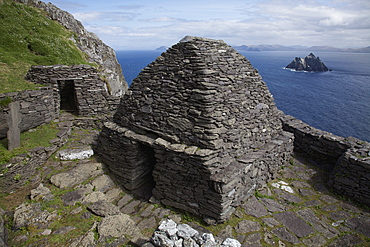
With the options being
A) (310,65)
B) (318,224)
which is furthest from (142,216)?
(310,65)

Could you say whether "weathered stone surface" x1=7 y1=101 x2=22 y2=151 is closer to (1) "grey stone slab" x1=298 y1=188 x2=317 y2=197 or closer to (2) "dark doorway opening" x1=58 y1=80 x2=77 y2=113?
(2) "dark doorway opening" x1=58 y1=80 x2=77 y2=113

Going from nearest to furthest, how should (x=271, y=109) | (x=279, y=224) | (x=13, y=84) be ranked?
(x=279, y=224) < (x=271, y=109) < (x=13, y=84)

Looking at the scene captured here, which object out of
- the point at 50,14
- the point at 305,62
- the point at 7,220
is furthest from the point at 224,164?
the point at 305,62

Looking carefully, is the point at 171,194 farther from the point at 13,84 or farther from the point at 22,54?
the point at 22,54

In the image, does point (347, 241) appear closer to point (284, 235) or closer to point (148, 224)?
point (284, 235)

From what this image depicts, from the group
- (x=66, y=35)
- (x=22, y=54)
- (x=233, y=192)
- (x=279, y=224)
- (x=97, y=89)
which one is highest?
(x=66, y=35)

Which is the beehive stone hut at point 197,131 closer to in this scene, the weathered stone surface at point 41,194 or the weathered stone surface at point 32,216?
the weathered stone surface at point 41,194

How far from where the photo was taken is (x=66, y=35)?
19.4 m

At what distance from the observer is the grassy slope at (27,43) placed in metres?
13.2

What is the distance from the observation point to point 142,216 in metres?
7.49

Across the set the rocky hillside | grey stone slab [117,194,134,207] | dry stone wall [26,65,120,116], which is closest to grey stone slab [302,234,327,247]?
grey stone slab [117,194,134,207]

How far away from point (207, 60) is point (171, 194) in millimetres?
4588

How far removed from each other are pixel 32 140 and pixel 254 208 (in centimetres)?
924

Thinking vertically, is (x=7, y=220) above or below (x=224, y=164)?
below
